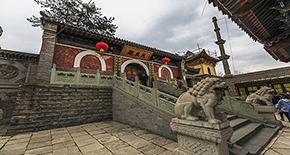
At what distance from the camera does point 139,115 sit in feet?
13.8

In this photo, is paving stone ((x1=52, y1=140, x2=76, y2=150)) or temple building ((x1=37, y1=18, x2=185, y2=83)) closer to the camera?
paving stone ((x1=52, y1=140, x2=76, y2=150))


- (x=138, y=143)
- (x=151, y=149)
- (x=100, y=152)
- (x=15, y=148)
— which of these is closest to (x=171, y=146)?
(x=151, y=149)

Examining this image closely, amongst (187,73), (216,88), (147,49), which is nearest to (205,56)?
(187,73)

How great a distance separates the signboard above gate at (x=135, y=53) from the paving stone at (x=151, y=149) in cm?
733

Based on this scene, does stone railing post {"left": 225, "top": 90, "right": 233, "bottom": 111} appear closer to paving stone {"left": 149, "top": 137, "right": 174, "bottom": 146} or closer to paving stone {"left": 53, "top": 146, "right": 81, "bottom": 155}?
paving stone {"left": 149, "top": 137, "right": 174, "bottom": 146}

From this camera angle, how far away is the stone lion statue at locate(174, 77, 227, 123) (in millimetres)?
1982

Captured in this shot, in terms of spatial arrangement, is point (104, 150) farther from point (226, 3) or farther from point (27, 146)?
point (226, 3)

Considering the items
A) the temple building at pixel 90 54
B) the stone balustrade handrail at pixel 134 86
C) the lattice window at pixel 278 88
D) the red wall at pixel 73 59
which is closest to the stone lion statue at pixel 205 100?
the stone balustrade handrail at pixel 134 86

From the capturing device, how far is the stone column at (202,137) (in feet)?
5.80

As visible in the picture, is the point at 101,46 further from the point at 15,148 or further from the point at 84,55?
the point at 15,148

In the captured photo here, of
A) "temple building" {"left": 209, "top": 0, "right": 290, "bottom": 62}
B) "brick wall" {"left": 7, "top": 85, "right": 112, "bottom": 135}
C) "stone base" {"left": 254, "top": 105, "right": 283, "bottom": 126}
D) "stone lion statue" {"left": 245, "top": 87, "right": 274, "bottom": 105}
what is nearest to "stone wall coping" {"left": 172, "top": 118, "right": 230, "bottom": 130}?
"temple building" {"left": 209, "top": 0, "right": 290, "bottom": 62}

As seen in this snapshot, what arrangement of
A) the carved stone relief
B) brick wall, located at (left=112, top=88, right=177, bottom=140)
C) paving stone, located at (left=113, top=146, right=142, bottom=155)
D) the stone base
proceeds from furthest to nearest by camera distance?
the carved stone relief, the stone base, brick wall, located at (left=112, top=88, right=177, bottom=140), paving stone, located at (left=113, top=146, right=142, bottom=155)

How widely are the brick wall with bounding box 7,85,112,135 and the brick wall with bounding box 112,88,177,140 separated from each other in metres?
0.75

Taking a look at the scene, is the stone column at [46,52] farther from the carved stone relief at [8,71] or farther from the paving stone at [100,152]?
the paving stone at [100,152]
